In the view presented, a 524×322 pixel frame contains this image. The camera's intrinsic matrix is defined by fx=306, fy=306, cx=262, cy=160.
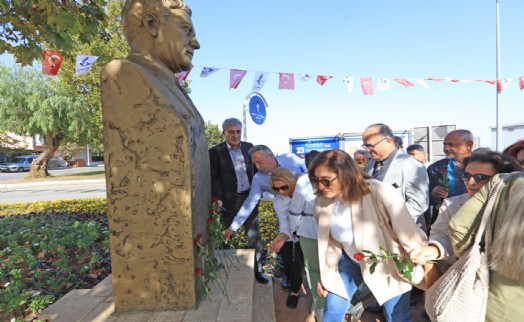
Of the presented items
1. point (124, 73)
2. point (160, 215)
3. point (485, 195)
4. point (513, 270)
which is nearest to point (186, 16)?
point (124, 73)

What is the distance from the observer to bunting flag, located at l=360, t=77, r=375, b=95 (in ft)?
Result: 29.8

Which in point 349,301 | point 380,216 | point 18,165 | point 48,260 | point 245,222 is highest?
point 380,216

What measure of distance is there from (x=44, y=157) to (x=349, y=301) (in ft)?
75.6

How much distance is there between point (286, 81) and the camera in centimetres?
884

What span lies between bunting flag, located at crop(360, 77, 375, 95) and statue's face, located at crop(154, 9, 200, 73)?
7.57 meters

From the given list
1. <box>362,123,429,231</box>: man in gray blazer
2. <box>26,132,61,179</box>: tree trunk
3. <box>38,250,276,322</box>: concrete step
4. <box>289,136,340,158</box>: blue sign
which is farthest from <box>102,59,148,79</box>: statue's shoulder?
<box>26,132,61,179</box>: tree trunk

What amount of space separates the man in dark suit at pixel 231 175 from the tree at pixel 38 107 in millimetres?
18521

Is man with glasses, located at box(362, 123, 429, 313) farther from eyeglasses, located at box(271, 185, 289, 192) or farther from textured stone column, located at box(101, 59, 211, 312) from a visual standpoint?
textured stone column, located at box(101, 59, 211, 312)

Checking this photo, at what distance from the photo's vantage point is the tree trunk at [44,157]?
19672mm

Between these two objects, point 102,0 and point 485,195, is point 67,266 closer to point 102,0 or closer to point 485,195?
point 102,0

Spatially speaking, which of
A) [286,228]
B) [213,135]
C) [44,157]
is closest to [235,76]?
[286,228]

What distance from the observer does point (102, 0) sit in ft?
12.0

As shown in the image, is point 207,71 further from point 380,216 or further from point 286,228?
point 380,216

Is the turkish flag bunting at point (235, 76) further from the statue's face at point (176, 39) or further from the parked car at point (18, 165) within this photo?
the parked car at point (18, 165)
